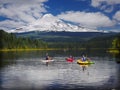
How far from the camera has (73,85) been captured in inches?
A: 2292

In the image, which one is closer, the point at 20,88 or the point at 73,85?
the point at 20,88

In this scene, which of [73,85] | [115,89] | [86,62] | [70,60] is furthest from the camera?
[70,60]

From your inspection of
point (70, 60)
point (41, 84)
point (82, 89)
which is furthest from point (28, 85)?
point (70, 60)

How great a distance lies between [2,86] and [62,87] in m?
10.2

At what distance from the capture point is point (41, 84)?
59375 mm

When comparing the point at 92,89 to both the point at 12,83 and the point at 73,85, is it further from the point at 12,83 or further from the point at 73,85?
the point at 12,83

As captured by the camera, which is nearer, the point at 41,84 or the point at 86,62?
the point at 41,84

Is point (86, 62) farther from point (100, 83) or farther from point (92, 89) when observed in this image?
point (92, 89)

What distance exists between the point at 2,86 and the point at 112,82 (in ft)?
67.5

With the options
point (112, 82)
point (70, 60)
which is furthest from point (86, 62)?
point (112, 82)

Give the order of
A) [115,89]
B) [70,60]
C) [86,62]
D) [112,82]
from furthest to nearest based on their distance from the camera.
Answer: [70,60] < [86,62] < [112,82] < [115,89]

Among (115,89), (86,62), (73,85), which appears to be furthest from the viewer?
(86,62)

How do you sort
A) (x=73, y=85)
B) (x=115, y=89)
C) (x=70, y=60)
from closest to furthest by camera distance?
1. (x=115, y=89)
2. (x=73, y=85)
3. (x=70, y=60)

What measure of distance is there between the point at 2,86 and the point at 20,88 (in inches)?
157
